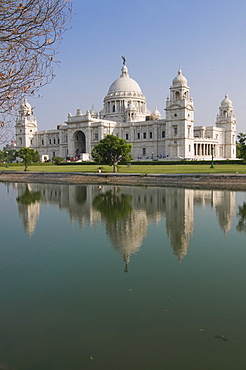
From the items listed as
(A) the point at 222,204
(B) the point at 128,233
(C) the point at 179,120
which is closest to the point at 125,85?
(C) the point at 179,120

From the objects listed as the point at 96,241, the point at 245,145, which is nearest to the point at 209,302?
the point at 96,241

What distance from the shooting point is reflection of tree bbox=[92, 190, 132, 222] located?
Answer: 18.5 metres

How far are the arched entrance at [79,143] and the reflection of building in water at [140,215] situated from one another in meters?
60.4

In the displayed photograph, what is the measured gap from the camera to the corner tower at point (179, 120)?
70.4m

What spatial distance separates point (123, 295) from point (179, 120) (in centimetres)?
6586

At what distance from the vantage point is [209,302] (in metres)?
7.98

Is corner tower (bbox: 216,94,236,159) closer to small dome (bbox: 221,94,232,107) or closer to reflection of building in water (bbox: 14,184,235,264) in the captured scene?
small dome (bbox: 221,94,232,107)

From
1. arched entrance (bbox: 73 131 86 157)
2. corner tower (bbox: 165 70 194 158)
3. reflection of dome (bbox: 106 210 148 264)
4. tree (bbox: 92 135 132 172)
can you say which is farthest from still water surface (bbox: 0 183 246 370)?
arched entrance (bbox: 73 131 86 157)

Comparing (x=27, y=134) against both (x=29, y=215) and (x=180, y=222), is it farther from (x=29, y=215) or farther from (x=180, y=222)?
(x=180, y=222)

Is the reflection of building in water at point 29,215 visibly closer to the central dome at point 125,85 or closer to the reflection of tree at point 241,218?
the reflection of tree at point 241,218

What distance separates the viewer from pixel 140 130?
80125 millimetres

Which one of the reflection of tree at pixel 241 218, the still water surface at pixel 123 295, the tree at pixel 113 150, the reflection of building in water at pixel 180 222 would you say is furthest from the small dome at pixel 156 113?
the still water surface at pixel 123 295

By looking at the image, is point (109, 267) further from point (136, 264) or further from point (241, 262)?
point (241, 262)

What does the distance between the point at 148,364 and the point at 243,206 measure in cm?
1703
